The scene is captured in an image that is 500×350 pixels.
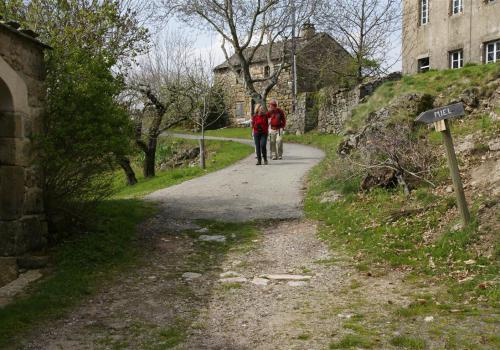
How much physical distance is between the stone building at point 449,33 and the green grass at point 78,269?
1526cm

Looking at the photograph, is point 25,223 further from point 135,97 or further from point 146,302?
point 135,97

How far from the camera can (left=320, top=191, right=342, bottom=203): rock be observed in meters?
9.35

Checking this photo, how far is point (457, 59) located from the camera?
68.0 ft

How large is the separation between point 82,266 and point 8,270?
0.84 meters

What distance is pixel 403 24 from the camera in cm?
2373

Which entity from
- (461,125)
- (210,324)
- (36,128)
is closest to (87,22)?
(36,128)

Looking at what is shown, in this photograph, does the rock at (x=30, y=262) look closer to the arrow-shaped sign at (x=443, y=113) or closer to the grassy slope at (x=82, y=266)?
the grassy slope at (x=82, y=266)

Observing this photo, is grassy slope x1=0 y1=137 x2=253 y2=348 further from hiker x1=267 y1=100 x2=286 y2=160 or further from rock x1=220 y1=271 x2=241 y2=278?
hiker x1=267 y1=100 x2=286 y2=160

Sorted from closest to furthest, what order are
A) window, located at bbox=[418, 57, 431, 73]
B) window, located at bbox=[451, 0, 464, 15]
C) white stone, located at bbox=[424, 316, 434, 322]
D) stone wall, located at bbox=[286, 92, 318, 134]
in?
1. white stone, located at bbox=[424, 316, 434, 322]
2. window, located at bbox=[451, 0, 464, 15]
3. window, located at bbox=[418, 57, 431, 73]
4. stone wall, located at bbox=[286, 92, 318, 134]

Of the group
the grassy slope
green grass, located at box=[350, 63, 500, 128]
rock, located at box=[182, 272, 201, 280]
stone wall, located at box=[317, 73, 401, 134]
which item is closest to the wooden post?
rock, located at box=[182, 272, 201, 280]

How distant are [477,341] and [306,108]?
2424 centimetres

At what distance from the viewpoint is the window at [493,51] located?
18720 millimetres

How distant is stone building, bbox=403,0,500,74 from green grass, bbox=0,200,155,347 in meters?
15.3

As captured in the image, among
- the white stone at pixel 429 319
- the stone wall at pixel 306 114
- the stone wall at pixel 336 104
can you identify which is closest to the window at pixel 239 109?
the stone wall at pixel 306 114
